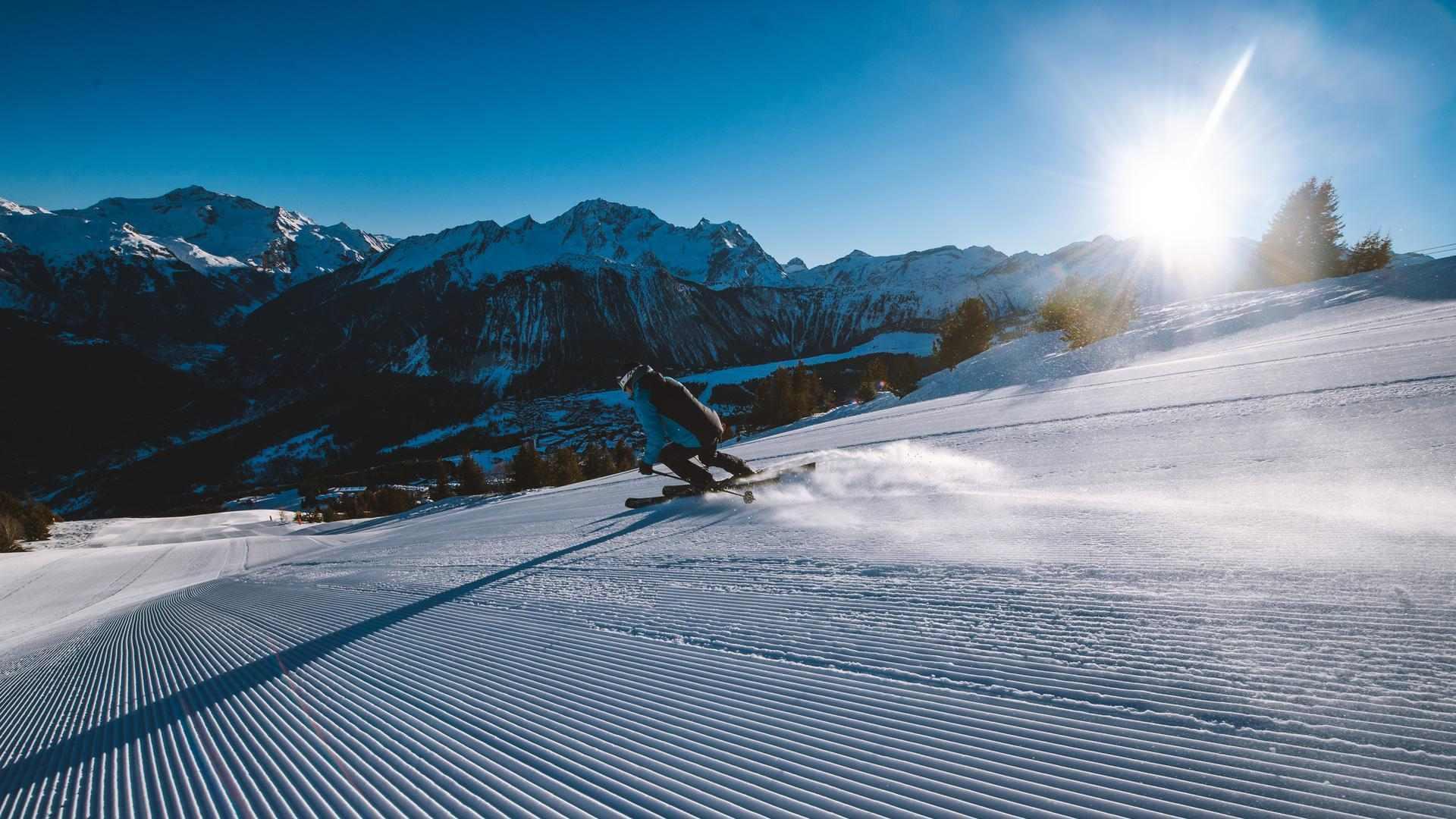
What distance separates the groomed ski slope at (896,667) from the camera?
205 cm

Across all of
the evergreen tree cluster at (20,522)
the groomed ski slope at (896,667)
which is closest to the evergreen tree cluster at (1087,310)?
the groomed ski slope at (896,667)

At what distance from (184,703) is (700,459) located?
19.9ft

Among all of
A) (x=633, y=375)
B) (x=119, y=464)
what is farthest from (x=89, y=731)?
(x=119, y=464)

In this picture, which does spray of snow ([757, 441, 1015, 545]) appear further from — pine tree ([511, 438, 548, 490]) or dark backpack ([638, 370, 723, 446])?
pine tree ([511, 438, 548, 490])

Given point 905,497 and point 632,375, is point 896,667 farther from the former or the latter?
point 632,375

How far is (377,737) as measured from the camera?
9.99 feet

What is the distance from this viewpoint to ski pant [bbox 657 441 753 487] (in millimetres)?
8586

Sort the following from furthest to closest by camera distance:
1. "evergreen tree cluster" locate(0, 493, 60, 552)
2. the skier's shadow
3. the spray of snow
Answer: "evergreen tree cluster" locate(0, 493, 60, 552) → the spray of snow → the skier's shadow

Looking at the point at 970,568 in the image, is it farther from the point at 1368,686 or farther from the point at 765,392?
the point at 765,392

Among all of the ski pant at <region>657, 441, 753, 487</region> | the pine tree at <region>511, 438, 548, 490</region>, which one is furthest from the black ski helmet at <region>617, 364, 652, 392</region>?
the pine tree at <region>511, 438, 548, 490</region>

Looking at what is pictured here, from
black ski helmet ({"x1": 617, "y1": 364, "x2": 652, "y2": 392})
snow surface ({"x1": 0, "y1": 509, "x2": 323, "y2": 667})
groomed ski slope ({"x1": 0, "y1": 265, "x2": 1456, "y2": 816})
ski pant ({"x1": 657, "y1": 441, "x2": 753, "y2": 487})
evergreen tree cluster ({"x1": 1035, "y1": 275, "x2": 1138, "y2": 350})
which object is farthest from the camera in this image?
evergreen tree cluster ({"x1": 1035, "y1": 275, "x2": 1138, "y2": 350})

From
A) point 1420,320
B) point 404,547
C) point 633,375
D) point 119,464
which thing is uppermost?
point 119,464

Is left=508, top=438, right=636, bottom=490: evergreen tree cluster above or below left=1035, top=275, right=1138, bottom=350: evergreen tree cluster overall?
below

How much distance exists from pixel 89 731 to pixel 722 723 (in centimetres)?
437
